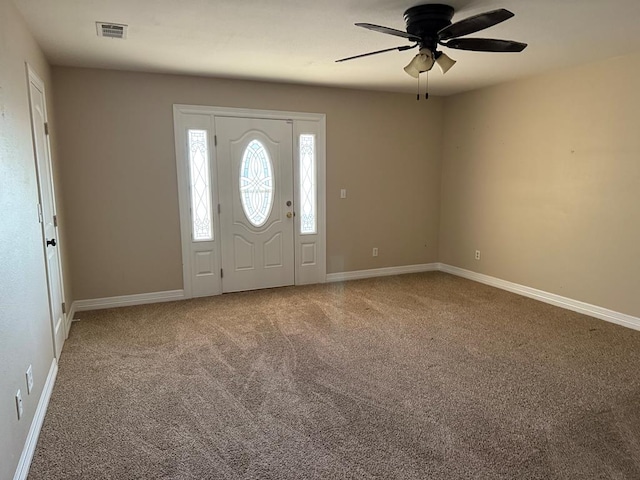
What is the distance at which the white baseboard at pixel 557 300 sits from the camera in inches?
153

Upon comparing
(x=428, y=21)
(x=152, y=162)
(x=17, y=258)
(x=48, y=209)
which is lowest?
(x=17, y=258)

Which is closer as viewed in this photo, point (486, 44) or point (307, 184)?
point (486, 44)

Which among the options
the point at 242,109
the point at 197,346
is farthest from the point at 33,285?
the point at 242,109

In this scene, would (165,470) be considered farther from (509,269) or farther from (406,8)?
(509,269)

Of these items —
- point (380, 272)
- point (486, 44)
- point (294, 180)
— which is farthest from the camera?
point (380, 272)

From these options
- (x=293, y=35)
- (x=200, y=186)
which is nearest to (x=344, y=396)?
(x=293, y=35)

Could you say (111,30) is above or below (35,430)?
above

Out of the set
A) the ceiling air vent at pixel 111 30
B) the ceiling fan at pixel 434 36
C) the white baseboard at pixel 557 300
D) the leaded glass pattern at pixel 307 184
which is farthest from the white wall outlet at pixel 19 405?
the white baseboard at pixel 557 300

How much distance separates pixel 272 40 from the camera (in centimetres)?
326

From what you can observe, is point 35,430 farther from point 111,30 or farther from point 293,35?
point 293,35

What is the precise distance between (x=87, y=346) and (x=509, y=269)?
4.66 meters

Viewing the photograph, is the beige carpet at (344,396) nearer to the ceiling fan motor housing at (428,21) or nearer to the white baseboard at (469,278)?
the white baseboard at (469,278)

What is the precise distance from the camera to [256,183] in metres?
4.94

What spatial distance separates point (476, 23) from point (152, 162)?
3484 mm
